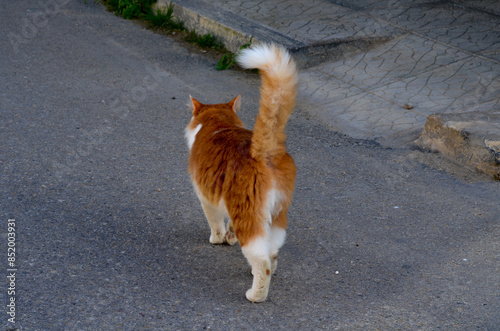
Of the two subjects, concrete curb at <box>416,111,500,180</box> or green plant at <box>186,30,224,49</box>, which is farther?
green plant at <box>186,30,224,49</box>

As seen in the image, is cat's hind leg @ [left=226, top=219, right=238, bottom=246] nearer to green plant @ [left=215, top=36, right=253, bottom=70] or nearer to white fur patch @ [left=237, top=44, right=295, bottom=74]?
white fur patch @ [left=237, top=44, right=295, bottom=74]

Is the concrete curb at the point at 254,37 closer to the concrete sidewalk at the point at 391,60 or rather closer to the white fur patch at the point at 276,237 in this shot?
the concrete sidewalk at the point at 391,60

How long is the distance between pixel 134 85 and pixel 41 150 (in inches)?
65.5

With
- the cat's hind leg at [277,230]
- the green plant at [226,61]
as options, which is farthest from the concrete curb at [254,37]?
the cat's hind leg at [277,230]

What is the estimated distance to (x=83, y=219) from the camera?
4.09 meters

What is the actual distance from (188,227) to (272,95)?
1.47 meters

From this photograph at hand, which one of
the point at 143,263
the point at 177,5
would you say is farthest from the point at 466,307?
the point at 177,5

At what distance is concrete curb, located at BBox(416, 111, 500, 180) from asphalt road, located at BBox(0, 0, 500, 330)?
0.13 m

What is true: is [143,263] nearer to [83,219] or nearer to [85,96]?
[83,219]

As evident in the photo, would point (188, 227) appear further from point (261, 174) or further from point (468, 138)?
point (468, 138)

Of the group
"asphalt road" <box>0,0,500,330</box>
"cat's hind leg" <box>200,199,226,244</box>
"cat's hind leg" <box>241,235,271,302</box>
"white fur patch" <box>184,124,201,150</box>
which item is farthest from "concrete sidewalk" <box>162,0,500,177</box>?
"cat's hind leg" <box>241,235,271,302</box>

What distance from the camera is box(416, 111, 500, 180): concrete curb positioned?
4652mm

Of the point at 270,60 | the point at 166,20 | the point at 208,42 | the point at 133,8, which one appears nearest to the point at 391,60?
the point at 208,42

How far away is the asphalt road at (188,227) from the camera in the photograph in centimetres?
324
